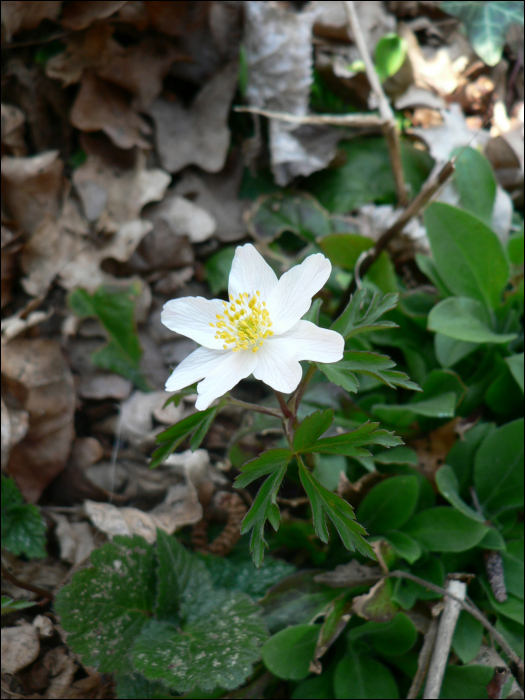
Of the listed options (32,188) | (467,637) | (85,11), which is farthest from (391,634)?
(85,11)

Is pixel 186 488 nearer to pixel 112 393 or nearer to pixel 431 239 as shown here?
pixel 112 393

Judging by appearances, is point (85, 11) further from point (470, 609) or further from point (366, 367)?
point (470, 609)

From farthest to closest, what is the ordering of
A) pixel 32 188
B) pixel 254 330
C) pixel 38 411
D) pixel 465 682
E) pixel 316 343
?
pixel 32 188 < pixel 38 411 < pixel 465 682 < pixel 254 330 < pixel 316 343

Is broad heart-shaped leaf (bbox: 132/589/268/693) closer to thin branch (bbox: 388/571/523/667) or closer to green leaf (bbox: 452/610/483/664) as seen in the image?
thin branch (bbox: 388/571/523/667)

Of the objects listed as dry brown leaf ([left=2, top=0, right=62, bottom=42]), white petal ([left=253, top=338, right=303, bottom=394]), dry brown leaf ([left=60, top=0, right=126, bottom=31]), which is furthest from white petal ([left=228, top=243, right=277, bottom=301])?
dry brown leaf ([left=2, top=0, right=62, bottom=42])

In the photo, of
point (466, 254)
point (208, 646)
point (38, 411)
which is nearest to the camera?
point (208, 646)

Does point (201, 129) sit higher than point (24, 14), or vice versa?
point (24, 14)

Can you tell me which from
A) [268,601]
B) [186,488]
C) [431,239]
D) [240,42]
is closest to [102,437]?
[186,488]

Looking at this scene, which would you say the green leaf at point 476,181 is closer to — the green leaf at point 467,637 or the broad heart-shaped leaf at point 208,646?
the green leaf at point 467,637
